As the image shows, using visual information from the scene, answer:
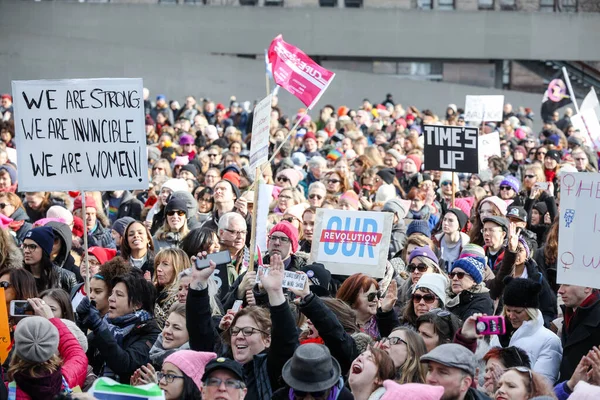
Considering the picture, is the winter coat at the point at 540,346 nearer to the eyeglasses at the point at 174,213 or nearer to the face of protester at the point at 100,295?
the face of protester at the point at 100,295

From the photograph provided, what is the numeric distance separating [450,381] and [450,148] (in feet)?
25.1

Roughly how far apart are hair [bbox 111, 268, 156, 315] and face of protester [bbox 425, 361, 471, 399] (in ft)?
8.67

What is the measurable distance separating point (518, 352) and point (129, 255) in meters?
4.55

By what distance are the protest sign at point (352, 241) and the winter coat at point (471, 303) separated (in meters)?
1.19

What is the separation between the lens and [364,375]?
6.37 meters

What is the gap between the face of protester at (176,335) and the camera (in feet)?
24.2

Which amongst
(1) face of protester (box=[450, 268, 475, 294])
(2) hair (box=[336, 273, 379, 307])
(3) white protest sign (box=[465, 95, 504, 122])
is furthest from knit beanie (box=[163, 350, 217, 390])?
(3) white protest sign (box=[465, 95, 504, 122])

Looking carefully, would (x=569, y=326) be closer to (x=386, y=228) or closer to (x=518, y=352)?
(x=518, y=352)

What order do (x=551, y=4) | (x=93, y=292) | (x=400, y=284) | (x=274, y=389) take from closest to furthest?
(x=274, y=389) → (x=93, y=292) → (x=400, y=284) → (x=551, y=4)

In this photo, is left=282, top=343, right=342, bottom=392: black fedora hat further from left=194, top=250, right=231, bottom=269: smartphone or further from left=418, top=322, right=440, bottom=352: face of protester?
→ left=418, top=322, right=440, bottom=352: face of protester

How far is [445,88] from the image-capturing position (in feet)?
133

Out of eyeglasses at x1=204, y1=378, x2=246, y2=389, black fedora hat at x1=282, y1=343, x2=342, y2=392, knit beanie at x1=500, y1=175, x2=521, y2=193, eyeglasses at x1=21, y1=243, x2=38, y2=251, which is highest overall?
knit beanie at x1=500, y1=175, x2=521, y2=193

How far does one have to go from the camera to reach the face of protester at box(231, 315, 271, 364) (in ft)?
22.7

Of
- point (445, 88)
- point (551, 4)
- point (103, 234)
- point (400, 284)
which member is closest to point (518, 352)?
point (400, 284)
